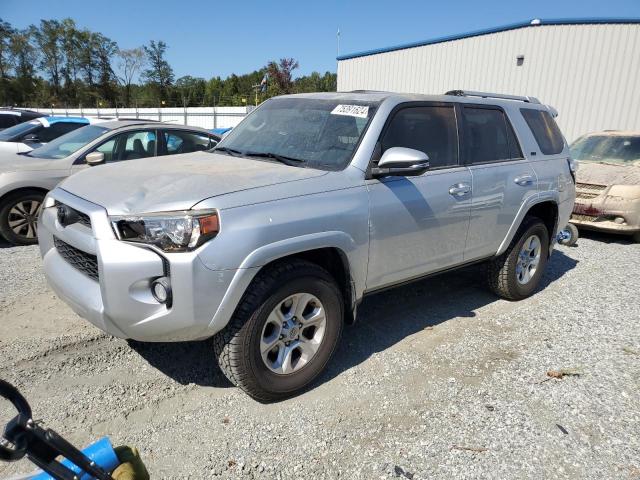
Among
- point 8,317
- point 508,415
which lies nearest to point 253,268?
point 508,415

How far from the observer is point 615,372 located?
3.63m

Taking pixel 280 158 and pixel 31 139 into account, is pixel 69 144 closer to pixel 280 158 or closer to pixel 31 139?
pixel 31 139

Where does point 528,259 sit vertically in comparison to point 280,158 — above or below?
below

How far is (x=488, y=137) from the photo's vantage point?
4.32 meters

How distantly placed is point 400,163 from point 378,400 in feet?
5.10

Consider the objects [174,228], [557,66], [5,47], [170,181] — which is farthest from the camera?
[5,47]

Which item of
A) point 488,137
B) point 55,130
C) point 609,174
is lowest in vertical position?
point 609,174

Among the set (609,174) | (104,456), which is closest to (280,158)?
(104,456)

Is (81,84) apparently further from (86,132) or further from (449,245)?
(449,245)

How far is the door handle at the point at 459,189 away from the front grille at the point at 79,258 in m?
2.59

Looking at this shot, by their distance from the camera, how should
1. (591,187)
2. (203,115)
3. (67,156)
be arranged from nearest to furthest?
(67,156) < (591,187) < (203,115)

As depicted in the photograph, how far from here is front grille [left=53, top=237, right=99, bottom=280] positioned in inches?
105

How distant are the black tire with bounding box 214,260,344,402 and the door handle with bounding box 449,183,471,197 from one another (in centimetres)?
134

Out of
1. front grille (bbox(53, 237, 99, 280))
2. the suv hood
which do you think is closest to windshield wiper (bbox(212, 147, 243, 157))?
the suv hood
